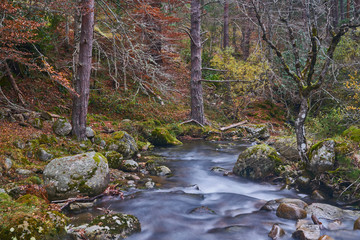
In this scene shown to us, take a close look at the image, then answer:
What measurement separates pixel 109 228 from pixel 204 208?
2333 millimetres

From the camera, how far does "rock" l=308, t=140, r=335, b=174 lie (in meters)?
6.47

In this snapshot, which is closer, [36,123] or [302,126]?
[302,126]

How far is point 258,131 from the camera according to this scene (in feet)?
46.2

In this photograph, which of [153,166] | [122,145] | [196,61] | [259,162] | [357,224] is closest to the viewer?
[357,224]

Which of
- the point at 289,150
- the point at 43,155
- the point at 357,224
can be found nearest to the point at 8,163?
the point at 43,155

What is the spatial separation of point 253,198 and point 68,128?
569cm

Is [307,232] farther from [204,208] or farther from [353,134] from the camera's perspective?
[353,134]

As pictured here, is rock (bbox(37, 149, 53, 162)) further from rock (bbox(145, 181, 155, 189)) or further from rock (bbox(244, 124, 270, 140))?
rock (bbox(244, 124, 270, 140))

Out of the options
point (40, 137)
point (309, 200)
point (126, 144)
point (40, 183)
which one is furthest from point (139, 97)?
point (309, 200)

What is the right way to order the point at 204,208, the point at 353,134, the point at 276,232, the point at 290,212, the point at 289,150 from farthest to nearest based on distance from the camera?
the point at 289,150
the point at 353,134
the point at 204,208
the point at 290,212
the point at 276,232

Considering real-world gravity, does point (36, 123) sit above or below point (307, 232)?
above

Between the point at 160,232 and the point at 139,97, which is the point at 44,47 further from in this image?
the point at 160,232

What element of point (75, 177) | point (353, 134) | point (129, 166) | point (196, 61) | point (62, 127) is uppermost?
point (196, 61)

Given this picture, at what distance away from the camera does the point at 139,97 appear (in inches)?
600
